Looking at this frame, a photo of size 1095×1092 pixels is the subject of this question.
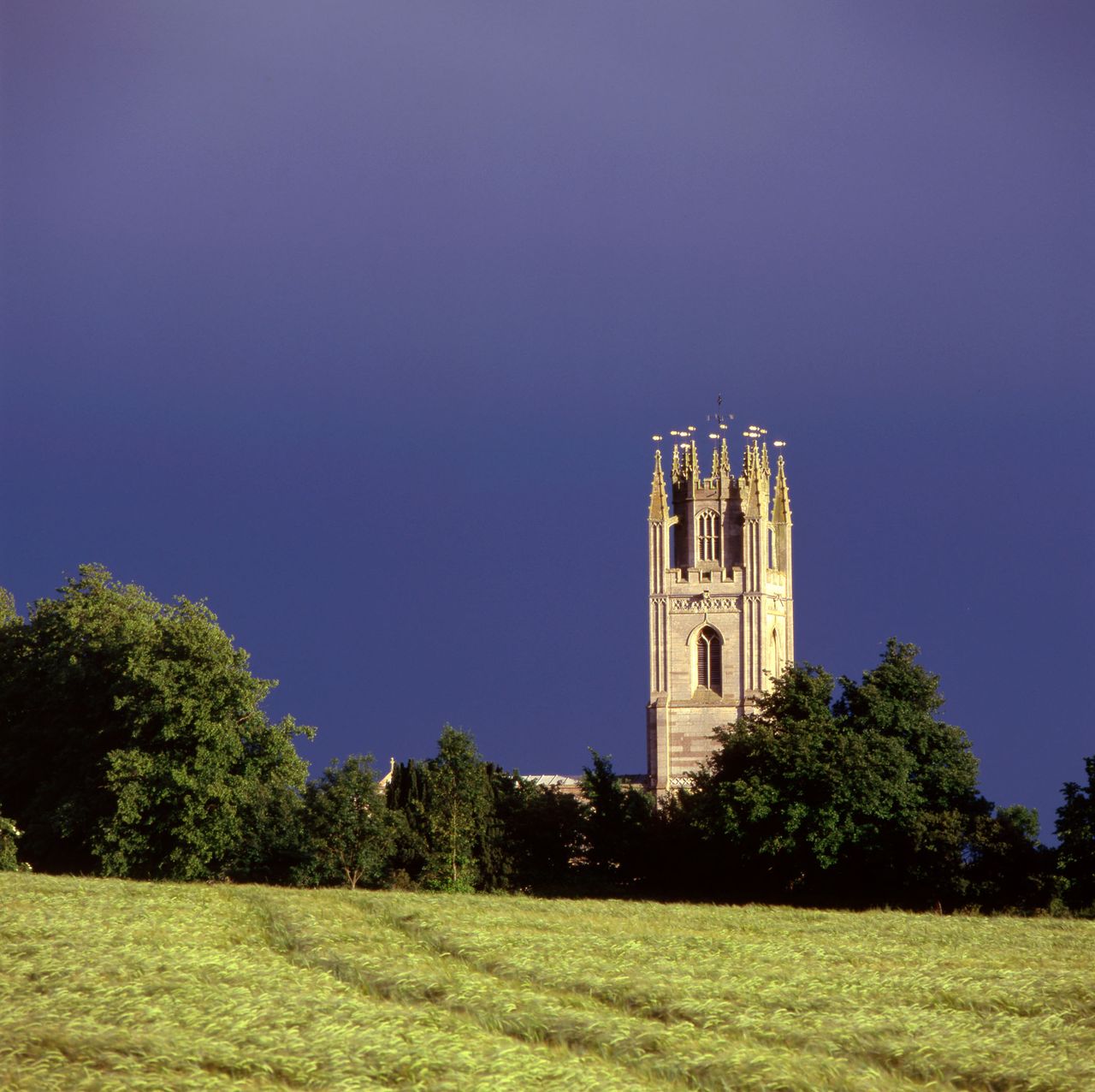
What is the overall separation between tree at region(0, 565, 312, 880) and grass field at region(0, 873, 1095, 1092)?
64.5 ft

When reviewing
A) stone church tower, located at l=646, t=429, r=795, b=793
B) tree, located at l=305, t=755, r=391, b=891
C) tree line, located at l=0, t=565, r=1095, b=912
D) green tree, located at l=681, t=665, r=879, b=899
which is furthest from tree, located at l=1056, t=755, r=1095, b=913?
stone church tower, located at l=646, t=429, r=795, b=793

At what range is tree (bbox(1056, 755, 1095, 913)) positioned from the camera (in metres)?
49.2

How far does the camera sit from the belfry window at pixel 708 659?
107562 mm

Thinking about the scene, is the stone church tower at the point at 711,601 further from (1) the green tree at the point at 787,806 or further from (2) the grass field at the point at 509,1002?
(2) the grass field at the point at 509,1002

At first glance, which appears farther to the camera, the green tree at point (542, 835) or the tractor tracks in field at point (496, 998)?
the green tree at point (542, 835)

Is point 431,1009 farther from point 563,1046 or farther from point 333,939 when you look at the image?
point 333,939

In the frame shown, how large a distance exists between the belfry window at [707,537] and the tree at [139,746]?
53.1 metres

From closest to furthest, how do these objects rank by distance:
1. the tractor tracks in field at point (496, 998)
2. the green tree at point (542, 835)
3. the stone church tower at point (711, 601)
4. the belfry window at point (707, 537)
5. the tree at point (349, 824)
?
the tractor tracks in field at point (496, 998) < the tree at point (349, 824) < the green tree at point (542, 835) < the stone church tower at point (711, 601) < the belfry window at point (707, 537)

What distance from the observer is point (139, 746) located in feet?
186

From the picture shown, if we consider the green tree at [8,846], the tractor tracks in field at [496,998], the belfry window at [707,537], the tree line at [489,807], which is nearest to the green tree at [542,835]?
the tree line at [489,807]

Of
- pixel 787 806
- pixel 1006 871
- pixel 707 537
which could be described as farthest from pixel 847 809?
pixel 707 537

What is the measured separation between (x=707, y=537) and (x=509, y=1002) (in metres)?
91.0

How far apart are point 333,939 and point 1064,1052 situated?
1339 cm

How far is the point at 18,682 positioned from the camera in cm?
6444
